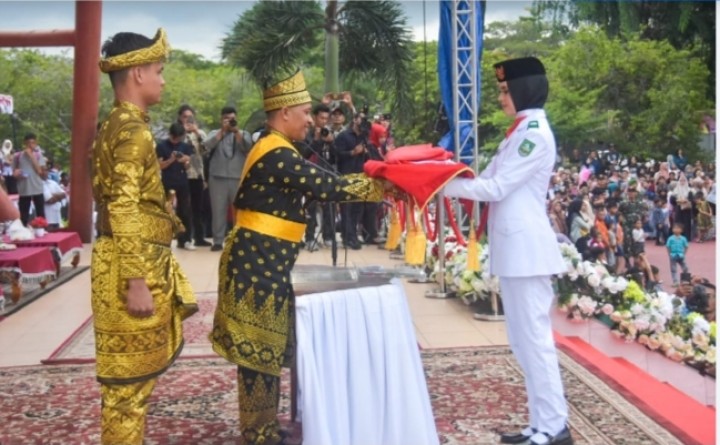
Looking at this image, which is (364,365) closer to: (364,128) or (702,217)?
(364,128)

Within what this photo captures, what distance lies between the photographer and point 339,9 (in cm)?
1311

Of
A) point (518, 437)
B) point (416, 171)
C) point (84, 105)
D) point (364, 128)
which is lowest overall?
point (518, 437)

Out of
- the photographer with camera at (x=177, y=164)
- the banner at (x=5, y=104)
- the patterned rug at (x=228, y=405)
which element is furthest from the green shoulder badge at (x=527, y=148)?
the banner at (x=5, y=104)

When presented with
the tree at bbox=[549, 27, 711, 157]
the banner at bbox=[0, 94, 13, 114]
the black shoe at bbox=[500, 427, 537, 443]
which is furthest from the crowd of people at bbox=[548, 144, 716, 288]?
the banner at bbox=[0, 94, 13, 114]

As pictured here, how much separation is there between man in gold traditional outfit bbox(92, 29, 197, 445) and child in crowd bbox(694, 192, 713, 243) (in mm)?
14266

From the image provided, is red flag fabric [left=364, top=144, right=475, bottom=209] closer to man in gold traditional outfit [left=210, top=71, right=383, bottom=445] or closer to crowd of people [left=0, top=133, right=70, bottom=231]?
man in gold traditional outfit [left=210, top=71, right=383, bottom=445]

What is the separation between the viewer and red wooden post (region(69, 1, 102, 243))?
448 inches

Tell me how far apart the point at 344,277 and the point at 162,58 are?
3.94 feet

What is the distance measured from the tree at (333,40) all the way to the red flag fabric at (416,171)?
8.85 m

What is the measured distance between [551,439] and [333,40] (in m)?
10.4

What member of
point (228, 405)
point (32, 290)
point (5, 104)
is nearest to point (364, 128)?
point (32, 290)

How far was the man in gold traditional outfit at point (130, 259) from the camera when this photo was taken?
2895 millimetres

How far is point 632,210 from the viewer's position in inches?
503

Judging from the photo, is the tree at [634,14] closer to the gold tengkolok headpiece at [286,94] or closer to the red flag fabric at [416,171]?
the red flag fabric at [416,171]
